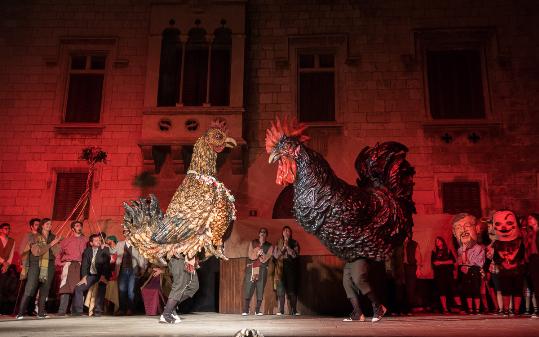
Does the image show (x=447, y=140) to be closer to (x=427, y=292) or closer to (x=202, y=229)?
(x=427, y=292)

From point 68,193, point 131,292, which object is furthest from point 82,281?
point 68,193

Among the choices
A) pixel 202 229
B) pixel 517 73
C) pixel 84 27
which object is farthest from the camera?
pixel 84 27

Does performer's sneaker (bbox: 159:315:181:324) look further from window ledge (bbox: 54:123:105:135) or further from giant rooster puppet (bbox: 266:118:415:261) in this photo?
window ledge (bbox: 54:123:105:135)

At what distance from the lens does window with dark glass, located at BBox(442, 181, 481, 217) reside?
12.2 metres

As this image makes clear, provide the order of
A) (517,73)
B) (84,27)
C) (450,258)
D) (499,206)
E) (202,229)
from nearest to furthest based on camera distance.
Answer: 1. (202,229)
2. (450,258)
3. (499,206)
4. (517,73)
5. (84,27)

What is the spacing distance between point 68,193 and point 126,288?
5373mm

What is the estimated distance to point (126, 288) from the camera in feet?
28.1

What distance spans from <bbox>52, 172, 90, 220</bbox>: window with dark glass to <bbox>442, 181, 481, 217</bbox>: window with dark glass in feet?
32.1

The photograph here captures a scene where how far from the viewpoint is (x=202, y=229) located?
5.34 metres

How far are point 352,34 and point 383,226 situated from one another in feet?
30.3

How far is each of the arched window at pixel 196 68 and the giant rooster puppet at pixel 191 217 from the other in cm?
766

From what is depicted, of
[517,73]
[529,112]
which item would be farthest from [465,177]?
[517,73]

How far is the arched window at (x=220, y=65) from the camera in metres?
13.1

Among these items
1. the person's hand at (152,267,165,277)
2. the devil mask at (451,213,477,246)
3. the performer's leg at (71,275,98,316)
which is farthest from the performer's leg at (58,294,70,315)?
the devil mask at (451,213,477,246)
